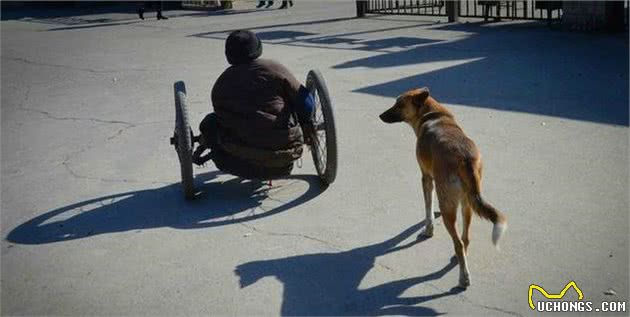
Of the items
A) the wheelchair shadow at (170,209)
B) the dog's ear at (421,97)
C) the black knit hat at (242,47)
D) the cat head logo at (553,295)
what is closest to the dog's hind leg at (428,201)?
the dog's ear at (421,97)

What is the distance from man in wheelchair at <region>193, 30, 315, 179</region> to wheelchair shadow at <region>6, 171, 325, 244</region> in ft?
0.96

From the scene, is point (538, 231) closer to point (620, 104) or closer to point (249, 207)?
point (249, 207)

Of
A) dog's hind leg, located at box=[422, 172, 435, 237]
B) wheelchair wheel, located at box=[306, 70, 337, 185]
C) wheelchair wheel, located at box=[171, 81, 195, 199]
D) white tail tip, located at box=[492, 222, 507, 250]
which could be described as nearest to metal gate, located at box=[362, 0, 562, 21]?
wheelchair wheel, located at box=[306, 70, 337, 185]

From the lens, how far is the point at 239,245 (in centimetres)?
539

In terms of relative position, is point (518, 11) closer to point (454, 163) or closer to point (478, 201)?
point (454, 163)

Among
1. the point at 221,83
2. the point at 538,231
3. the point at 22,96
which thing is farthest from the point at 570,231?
the point at 22,96

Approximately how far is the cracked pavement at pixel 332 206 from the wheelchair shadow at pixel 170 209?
0.02 meters

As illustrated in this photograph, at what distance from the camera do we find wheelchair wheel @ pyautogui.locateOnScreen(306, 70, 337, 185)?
6.24 m

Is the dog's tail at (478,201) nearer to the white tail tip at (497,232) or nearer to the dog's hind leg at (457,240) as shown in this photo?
the white tail tip at (497,232)

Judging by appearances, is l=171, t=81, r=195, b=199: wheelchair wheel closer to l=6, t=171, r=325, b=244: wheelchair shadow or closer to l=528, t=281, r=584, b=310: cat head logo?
l=6, t=171, r=325, b=244: wheelchair shadow

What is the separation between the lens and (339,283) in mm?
4672

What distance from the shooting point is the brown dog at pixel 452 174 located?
4281mm

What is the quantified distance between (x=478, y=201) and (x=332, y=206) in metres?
2.02

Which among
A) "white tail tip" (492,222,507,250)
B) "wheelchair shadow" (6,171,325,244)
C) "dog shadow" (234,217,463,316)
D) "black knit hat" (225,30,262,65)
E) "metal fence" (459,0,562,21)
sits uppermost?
"black knit hat" (225,30,262,65)
